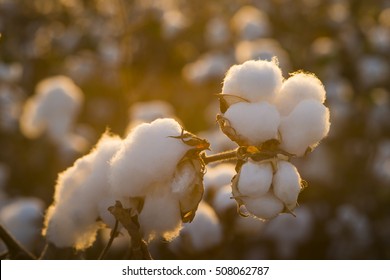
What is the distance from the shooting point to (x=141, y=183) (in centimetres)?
113

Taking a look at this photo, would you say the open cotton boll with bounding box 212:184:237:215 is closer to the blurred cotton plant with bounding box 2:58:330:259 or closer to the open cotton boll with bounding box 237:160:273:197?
the blurred cotton plant with bounding box 2:58:330:259

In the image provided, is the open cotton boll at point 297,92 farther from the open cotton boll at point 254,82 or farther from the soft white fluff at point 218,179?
the soft white fluff at point 218,179

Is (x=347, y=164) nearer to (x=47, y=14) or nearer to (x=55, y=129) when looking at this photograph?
(x=55, y=129)

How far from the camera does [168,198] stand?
3.73ft

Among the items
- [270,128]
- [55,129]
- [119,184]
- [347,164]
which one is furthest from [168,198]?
[347,164]

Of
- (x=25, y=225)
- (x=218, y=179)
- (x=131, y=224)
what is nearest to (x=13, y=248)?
(x=131, y=224)

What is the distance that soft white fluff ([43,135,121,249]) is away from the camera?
4.18 ft

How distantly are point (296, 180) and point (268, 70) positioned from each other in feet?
0.64

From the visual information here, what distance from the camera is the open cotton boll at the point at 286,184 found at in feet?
3.30

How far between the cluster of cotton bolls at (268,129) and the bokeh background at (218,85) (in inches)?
50.7

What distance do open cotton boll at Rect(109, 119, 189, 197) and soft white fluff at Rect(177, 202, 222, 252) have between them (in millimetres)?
475

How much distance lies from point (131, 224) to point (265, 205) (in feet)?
0.79

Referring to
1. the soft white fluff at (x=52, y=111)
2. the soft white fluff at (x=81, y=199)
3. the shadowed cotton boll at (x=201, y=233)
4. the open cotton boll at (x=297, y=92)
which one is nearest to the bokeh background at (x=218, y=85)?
the soft white fluff at (x=52, y=111)

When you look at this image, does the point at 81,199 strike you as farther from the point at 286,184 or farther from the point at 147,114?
the point at 147,114
